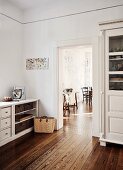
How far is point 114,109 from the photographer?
3.47 metres

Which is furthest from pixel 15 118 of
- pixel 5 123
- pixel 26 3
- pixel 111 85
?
pixel 26 3

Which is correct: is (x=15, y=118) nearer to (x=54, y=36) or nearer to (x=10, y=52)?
(x=10, y=52)

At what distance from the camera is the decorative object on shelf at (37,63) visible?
477cm

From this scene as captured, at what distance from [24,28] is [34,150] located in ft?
10.7

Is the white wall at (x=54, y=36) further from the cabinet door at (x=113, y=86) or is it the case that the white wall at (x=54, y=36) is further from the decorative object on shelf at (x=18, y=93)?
the cabinet door at (x=113, y=86)

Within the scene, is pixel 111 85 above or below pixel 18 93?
above

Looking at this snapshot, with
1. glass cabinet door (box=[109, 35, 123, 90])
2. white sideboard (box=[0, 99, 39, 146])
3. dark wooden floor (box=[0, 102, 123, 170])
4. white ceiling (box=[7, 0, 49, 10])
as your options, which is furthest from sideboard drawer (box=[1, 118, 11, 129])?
white ceiling (box=[7, 0, 49, 10])

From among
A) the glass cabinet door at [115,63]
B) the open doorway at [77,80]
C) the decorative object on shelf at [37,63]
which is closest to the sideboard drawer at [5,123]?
the decorative object on shelf at [37,63]

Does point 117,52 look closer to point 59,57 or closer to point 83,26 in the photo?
point 83,26

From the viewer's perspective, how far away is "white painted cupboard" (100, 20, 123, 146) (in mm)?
3430

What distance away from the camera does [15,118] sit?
162 inches

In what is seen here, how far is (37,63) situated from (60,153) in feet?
8.24

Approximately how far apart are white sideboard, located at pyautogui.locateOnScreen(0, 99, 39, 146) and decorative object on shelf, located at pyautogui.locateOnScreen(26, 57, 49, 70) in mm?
889

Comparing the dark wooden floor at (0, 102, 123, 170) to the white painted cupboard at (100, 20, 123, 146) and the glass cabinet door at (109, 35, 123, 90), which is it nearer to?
the white painted cupboard at (100, 20, 123, 146)
